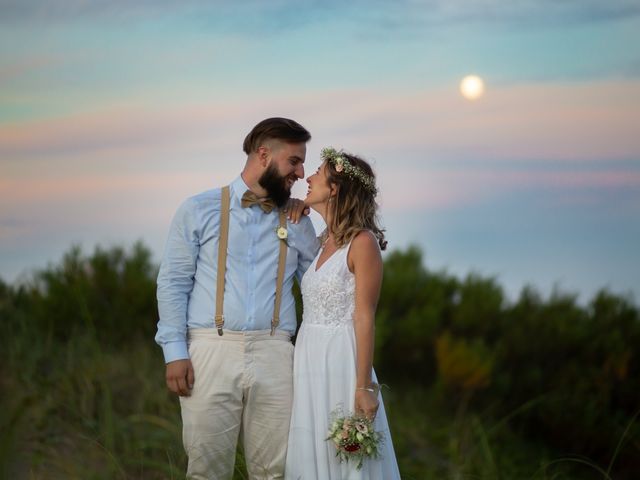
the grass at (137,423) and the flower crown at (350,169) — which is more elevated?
the flower crown at (350,169)

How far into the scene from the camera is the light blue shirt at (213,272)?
4.12 m

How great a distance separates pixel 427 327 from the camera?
457 inches

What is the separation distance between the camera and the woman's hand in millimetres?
3809

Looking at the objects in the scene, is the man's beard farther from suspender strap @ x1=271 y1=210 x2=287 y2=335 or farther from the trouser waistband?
the trouser waistband

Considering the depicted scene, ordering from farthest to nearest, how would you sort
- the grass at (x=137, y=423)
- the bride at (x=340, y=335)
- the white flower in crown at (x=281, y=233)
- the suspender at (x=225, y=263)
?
the grass at (x=137, y=423), the white flower in crown at (x=281, y=233), the suspender at (x=225, y=263), the bride at (x=340, y=335)

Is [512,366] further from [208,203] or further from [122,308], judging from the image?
[208,203]

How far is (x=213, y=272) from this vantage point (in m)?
4.18

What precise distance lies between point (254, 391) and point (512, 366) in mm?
8583

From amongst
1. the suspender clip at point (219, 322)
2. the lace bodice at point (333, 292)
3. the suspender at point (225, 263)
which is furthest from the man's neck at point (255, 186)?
the suspender clip at point (219, 322)

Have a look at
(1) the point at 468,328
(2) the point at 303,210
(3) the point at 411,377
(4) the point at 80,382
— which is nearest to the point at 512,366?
(1) the point at 468,328

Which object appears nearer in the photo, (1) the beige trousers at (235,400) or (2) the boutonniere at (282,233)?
(1) the beige trousers at (235,400)

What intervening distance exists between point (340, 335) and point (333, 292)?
0.63 ft

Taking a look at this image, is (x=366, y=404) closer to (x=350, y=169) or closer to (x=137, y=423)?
(x=350, y=169)

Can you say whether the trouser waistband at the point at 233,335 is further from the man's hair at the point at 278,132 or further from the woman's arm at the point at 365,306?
the man's hair at the point at 278,132
